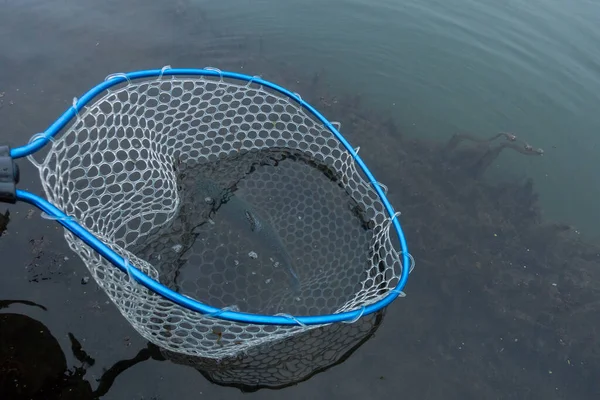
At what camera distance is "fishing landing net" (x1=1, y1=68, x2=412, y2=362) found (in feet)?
11.4

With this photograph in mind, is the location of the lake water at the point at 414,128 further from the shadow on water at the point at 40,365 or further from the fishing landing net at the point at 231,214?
the fishing landing net at the point at 231,214

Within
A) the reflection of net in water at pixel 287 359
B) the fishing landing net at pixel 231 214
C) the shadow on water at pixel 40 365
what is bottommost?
the shadow on water at pixel 40 365

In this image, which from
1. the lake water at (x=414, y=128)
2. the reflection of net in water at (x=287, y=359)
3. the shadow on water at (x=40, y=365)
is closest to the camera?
the shadow on water at (x=40, y=365)

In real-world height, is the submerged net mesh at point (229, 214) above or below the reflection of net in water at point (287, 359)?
above

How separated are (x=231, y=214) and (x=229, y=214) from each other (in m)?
0.02

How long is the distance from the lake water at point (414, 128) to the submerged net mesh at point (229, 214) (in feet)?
1.45

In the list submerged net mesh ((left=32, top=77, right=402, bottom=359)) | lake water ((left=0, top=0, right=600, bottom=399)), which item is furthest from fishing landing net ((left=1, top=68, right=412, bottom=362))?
lake water ((left=0, top=0, right=600, bottom=399))

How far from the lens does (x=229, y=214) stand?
4.22 metres

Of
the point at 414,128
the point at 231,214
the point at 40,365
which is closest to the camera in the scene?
the point at 40,365

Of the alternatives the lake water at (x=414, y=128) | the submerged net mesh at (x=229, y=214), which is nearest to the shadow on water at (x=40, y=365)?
the lake water at (x=414, y=128)

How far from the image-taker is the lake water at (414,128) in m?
3.63

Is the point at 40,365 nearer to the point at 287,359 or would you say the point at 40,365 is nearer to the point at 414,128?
the point at 287,359

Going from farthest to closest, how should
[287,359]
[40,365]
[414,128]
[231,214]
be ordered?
[414,128] < [231,214] < [287,359] < [40,365]

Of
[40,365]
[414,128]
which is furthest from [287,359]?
[414,128]
